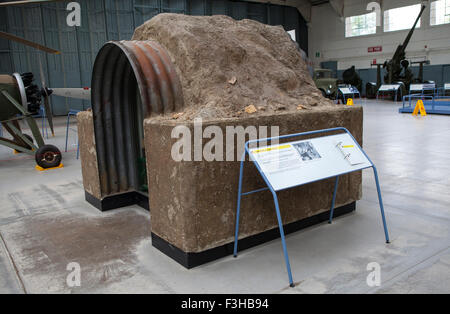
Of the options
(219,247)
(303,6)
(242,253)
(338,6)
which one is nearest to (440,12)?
(338,6)

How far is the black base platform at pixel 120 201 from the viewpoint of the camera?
16.8 feet

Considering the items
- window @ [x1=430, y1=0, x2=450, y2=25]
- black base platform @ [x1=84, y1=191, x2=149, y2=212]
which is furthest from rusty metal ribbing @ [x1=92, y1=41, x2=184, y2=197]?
window @ [x1=430, y1=0, x2=450, y2=25]

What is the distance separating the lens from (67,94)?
46.9 feet

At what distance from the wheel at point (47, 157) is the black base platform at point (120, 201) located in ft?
10.8

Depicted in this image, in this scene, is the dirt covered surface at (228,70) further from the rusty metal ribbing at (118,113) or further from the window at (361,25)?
the window at (361,25)

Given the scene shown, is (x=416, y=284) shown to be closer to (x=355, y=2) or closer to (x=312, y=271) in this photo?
(x=312, y=271)

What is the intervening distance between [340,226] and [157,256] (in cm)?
209

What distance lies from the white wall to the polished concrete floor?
75.5 ft

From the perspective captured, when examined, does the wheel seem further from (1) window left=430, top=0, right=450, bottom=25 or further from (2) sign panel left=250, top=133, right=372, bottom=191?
(1) window left=430, top=0, right=450, bottom=25

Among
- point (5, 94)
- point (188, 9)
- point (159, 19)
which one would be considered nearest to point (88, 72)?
point (188, 9)

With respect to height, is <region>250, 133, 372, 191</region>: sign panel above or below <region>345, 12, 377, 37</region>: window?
below

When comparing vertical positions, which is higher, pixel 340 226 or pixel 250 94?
pixel 250 94

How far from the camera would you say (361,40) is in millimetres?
29531

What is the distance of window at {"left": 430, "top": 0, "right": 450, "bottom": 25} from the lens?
78.6 feet
